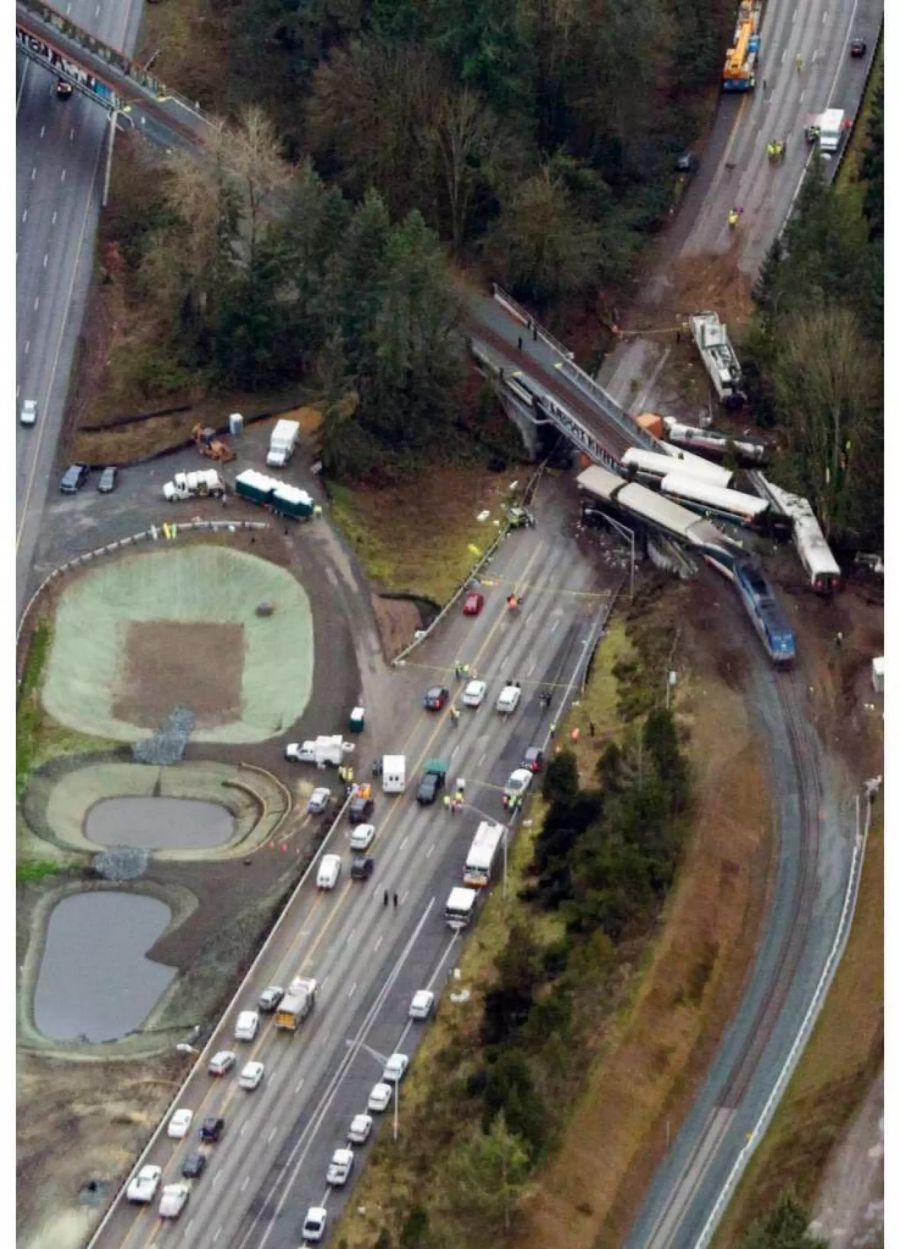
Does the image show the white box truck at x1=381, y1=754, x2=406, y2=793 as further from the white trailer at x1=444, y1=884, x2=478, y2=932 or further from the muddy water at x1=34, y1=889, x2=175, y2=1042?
the muddy water at x1=34, y1=889, x2=175, y2=1042

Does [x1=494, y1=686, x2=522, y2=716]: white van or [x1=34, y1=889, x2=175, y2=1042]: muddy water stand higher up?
[x1=494, y1=686, x2=522, y2=716]: white van

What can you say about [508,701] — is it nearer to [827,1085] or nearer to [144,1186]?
[827,1085]

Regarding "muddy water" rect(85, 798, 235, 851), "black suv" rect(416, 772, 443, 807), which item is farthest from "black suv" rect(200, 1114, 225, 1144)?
"black suv" rect(416, 772, 443, 807)

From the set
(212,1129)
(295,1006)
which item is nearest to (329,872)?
(295,1006)

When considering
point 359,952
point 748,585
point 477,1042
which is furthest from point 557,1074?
point 748,585

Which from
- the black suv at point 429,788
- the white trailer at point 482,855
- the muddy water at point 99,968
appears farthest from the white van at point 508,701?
the muddy water at point 99,968

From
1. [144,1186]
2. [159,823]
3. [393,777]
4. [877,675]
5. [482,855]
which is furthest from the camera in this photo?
[159,823]
